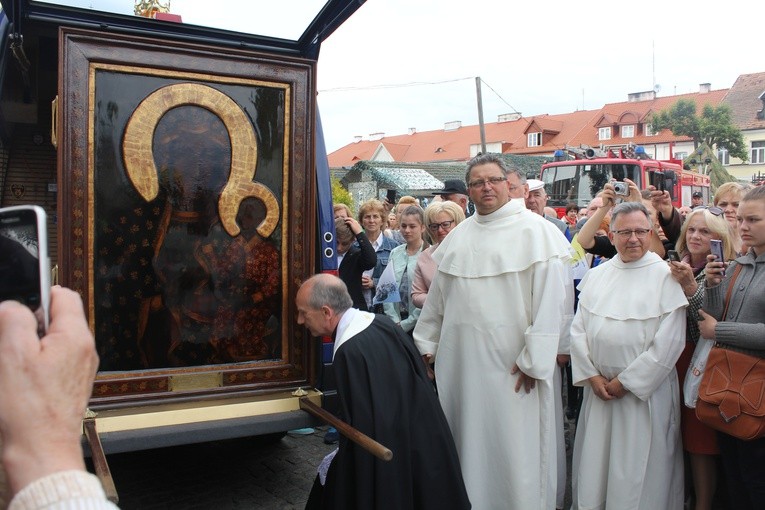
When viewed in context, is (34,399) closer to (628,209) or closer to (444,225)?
(628,209)

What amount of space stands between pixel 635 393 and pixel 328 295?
1803 mm

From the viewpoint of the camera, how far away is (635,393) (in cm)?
377

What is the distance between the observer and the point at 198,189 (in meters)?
3.96

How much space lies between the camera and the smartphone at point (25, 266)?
944 millimetres

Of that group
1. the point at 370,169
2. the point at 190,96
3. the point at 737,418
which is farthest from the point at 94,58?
the point at 370,169

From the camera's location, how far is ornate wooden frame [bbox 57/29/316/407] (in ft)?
11.7

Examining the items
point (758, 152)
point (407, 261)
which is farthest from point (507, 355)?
point (758, 152)

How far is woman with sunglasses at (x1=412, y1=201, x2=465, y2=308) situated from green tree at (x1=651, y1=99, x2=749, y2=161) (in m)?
44.4

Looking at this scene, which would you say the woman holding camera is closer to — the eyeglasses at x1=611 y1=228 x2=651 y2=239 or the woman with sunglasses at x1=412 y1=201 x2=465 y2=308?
the eyeglasses at x1=611 y1=228 x2=651 y2=239

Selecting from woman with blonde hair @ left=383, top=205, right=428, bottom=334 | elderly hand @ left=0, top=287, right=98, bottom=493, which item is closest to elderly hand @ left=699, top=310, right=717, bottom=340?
woman with blonde hair @ left=383, top=205, right=428, bottom=334

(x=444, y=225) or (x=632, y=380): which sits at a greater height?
(x=444, y=225)

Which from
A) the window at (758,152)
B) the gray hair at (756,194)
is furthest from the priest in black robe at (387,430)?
the window at (758,152)

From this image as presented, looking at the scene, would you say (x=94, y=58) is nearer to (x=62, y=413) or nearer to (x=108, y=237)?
(x=108, y=237)

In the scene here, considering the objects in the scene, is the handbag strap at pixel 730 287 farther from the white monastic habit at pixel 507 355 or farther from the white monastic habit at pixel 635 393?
the white monastic habit at pixel 507 355
